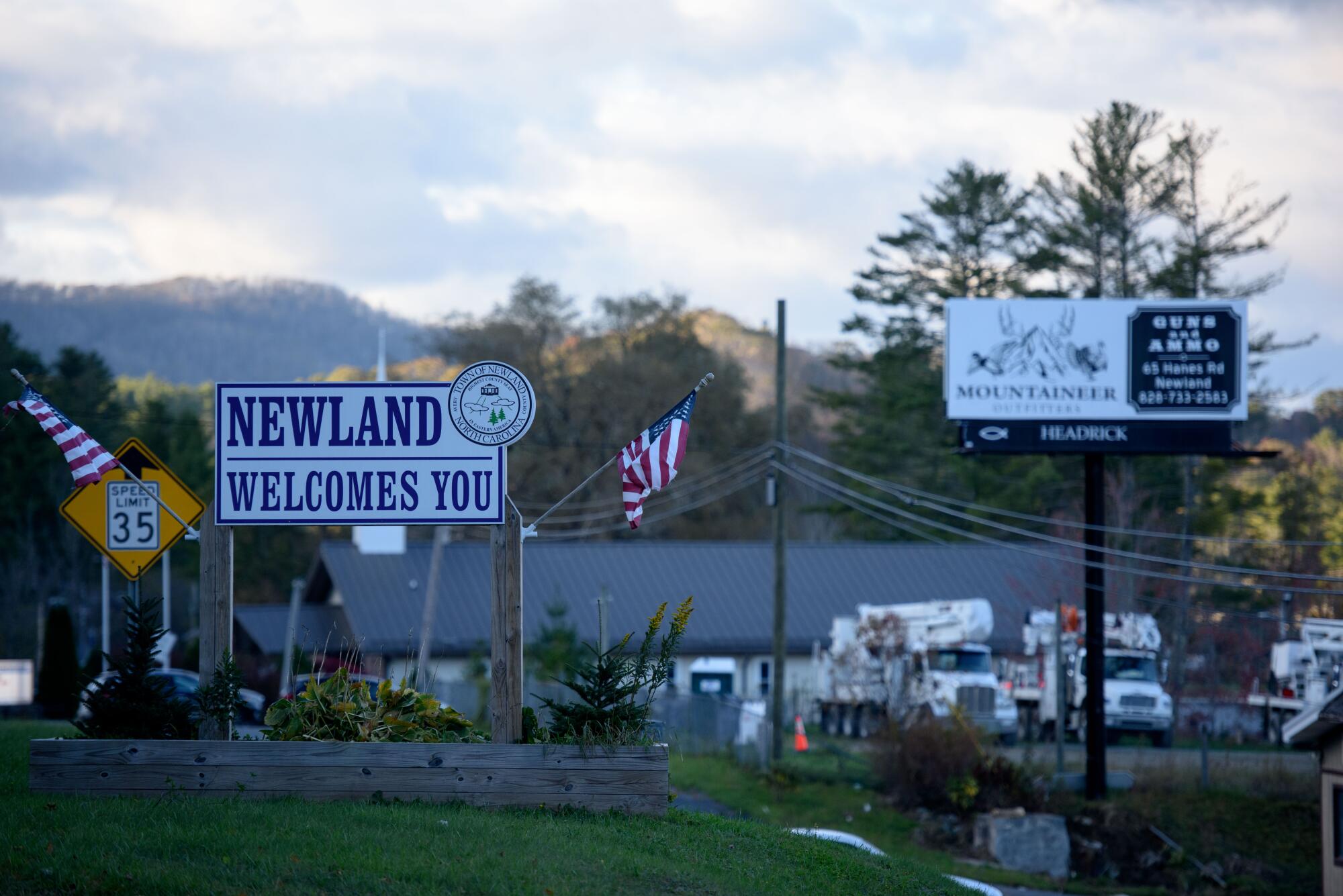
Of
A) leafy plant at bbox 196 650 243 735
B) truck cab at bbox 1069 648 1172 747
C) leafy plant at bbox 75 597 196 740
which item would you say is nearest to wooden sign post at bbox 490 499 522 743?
leafy plant at bbox 196 650 243 735

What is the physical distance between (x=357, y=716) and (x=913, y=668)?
24.2m

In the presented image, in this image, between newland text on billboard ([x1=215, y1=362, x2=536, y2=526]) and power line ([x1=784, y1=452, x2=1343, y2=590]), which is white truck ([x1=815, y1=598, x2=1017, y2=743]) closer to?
power line ([x1=784, y1=452, x2=1343, y2=590])

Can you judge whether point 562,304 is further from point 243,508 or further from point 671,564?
point 243,508

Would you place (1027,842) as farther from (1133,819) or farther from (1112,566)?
(1112,566)

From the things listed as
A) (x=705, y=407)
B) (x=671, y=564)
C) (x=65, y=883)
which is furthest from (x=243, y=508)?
(x=705, y=407)

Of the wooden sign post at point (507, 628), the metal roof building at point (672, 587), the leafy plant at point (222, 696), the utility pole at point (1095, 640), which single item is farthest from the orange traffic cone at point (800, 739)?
the leafy plant at point (222, 696)

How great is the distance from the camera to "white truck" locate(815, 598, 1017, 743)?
31.3 metres

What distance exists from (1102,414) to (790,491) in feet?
161

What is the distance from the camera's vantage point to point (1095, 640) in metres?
24.7

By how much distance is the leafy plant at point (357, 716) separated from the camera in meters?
9.91

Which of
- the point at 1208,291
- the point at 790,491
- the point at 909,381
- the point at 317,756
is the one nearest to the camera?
the point at 317,756

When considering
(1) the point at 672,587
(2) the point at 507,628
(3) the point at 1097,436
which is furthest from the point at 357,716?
(1) the point at 672,587

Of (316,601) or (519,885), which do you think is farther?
(316,601)

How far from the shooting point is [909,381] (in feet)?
178
